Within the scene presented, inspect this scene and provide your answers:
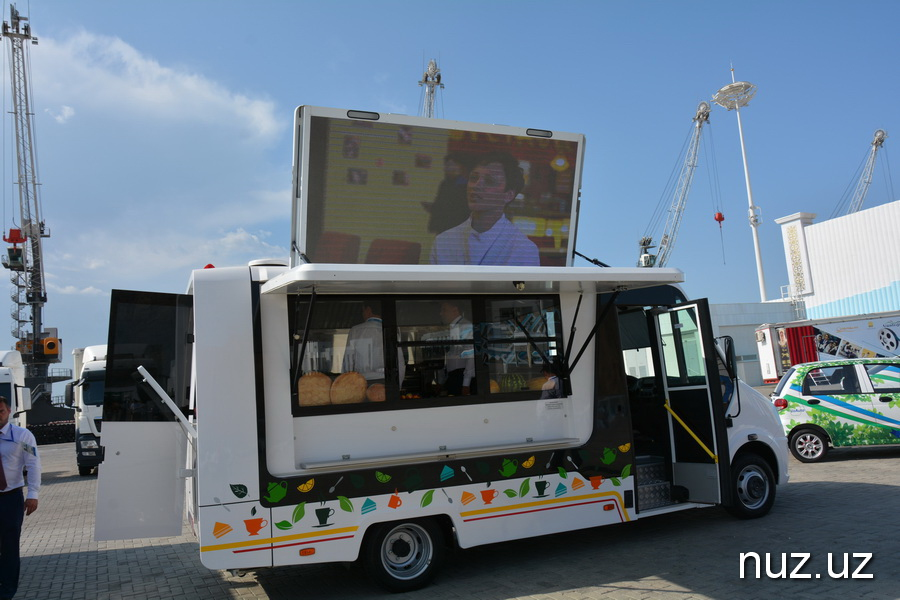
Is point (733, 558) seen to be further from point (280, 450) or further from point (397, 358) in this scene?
point (280, 450)

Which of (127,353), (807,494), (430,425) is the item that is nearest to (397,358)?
(430,425)

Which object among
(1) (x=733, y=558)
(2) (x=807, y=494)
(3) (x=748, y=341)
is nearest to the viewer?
(1) (x=733, y=558)

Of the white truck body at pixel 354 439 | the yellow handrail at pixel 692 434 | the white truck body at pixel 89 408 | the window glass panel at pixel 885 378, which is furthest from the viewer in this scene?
the white truck body at pixel 89 408

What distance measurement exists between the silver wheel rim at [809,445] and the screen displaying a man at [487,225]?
294 inches

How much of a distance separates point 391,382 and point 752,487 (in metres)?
4.22

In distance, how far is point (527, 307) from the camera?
6141mm

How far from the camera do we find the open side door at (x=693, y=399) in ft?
21.7

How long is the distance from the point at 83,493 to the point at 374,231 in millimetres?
9833

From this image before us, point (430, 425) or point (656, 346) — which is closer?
point (430, 425)

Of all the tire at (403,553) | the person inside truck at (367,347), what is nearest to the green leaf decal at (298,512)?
the tire at (403,553)

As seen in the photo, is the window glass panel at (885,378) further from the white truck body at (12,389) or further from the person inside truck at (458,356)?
the white truck body at (12,389)

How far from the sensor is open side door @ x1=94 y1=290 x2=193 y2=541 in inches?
207

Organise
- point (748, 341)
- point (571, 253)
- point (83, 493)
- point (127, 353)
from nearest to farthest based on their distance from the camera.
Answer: point (127, 353)
point (571, 253)
point (83, 493)
point (748, 341)

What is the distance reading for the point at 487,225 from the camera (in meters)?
6.48
